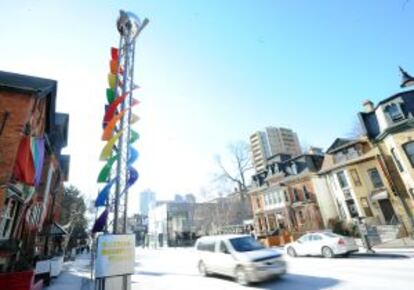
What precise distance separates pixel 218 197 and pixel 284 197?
52.3ft

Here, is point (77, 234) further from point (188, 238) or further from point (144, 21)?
point (144, 21)

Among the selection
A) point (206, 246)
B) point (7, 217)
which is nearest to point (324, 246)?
point (206, 246)

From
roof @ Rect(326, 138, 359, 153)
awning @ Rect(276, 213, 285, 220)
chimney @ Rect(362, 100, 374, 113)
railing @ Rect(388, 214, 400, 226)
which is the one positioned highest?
chimney @ Rect(362, 100, 374, 113)

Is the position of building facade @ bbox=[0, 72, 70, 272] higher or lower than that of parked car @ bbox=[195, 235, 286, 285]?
higher

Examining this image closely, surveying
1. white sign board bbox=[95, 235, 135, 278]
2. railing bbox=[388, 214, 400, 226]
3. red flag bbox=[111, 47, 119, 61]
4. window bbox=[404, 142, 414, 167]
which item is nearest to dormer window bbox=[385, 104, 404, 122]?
window bbox=[404, 142, 414, 167]

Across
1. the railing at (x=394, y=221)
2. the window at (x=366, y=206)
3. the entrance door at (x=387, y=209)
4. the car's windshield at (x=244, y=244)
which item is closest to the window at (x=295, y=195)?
the window at (x=366, y=206)

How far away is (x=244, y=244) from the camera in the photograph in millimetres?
10414

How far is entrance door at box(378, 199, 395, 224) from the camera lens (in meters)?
26.0

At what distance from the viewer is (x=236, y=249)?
10102mm

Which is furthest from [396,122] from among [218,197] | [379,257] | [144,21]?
[218,197]

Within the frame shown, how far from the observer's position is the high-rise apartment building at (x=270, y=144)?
121 metres

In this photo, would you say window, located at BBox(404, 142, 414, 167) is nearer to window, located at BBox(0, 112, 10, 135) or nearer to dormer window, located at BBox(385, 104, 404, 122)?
dormer window, located at BBox(385, 104, 404, 122)

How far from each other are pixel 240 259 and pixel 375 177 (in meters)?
24.7

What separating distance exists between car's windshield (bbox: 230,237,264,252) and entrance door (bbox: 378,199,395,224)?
74.3 ft
